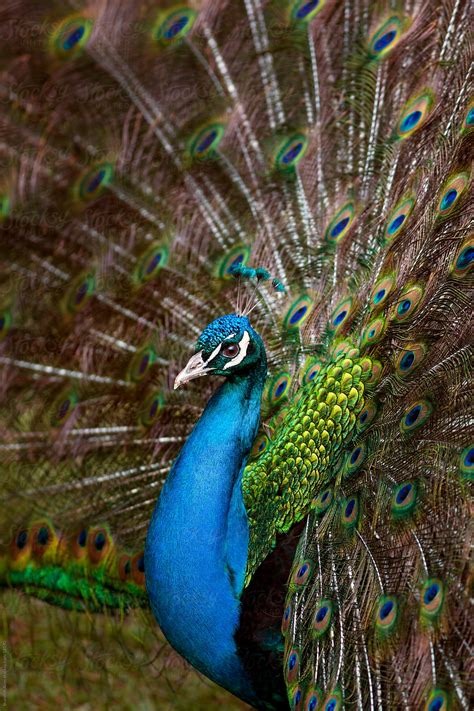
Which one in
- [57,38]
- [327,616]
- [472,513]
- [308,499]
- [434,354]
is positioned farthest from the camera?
[57,38]

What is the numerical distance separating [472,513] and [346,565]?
278mm

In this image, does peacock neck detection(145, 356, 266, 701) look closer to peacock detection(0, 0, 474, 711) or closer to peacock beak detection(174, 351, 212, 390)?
peacock detection(0, 0, 474, 711)

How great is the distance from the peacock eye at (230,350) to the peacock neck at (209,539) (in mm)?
67

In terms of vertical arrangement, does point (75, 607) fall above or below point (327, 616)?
below

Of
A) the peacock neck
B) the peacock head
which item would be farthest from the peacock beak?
the peacock neck

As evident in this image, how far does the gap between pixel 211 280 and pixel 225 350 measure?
63 centimetres

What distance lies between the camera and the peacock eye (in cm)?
173

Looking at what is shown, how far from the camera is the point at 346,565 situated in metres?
1.62

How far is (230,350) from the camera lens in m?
1.74

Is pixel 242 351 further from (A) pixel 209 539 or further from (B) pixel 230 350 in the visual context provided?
(A) pixel 209 539

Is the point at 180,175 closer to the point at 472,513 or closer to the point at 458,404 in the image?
the point at 458,404

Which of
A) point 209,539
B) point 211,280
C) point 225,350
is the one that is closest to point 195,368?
point 225,350

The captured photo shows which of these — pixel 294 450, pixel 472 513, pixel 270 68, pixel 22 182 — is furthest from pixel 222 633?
pixel 270 68

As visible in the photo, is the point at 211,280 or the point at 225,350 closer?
the point at 225,350
